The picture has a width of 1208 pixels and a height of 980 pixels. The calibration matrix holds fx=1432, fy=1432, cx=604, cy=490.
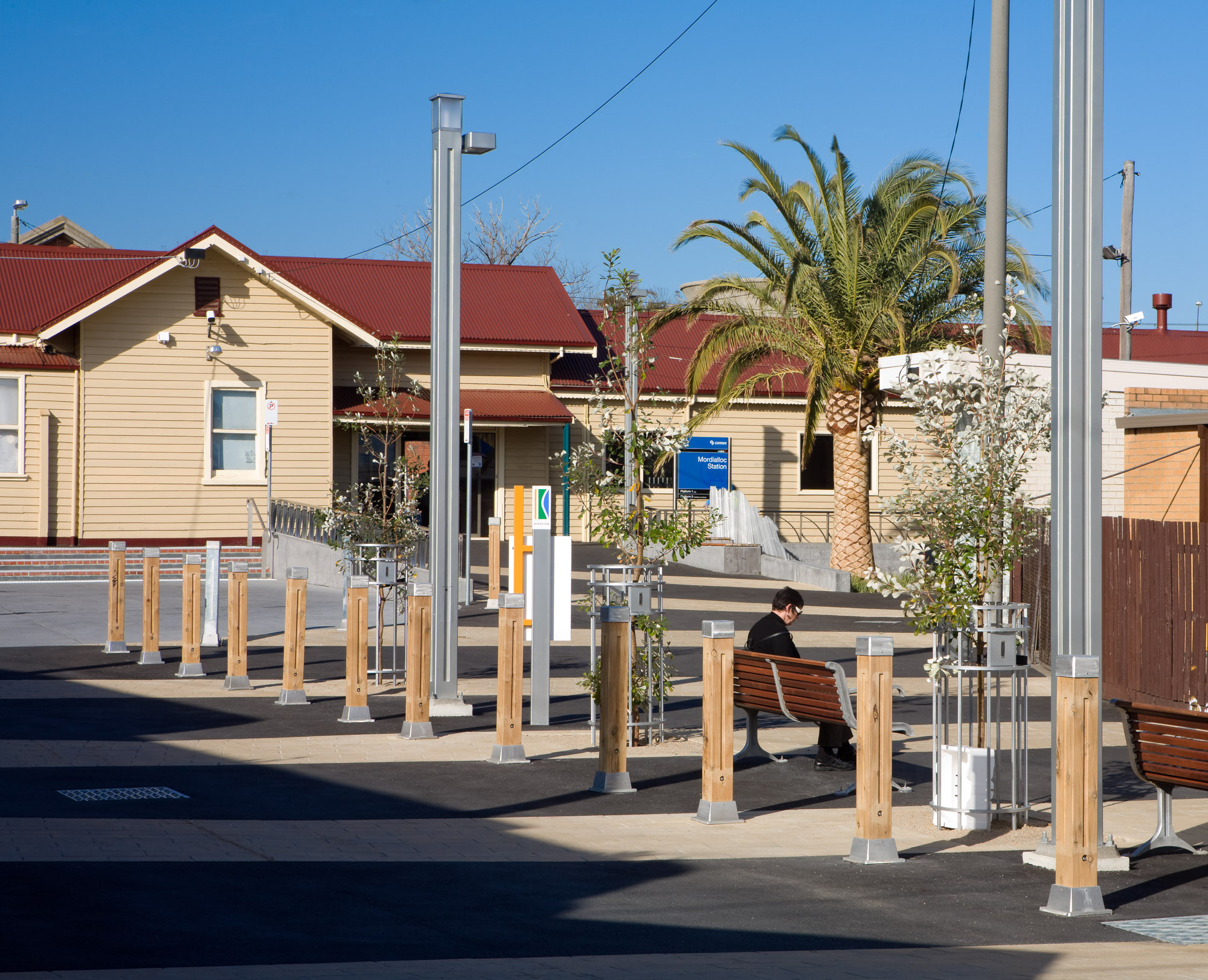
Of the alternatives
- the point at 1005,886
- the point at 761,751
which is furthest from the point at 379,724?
the point at 1005,886

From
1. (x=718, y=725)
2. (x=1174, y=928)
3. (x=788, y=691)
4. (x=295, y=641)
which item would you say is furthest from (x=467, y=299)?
(x=1174, y=928)

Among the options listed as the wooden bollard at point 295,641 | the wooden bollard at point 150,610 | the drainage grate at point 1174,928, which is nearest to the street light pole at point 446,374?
the wooden bollard at point 295,641

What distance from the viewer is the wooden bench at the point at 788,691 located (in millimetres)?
9125

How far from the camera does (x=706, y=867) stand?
7180 mm

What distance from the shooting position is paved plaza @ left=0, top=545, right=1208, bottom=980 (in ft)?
18.1

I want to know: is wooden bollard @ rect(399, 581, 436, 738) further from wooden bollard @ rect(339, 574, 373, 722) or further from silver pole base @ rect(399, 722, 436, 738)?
wooden bollard @ rect(339, 574, 373, 722)

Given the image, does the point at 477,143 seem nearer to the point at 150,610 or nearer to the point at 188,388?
the point at 150,610

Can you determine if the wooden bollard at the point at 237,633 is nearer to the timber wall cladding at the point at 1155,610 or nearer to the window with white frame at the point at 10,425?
the timber wall cladding at the point at 1155,610

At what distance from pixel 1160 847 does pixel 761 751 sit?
3531 millimetres

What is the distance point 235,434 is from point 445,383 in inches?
617

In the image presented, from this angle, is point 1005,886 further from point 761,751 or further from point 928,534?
point 761,751

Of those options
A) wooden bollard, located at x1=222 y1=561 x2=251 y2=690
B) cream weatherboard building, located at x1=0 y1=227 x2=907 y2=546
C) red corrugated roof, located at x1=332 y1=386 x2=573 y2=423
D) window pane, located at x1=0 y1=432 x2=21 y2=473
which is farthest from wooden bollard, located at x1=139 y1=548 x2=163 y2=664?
red corrugated roof, located at x1=332 y1=386 x2=573 y2=423

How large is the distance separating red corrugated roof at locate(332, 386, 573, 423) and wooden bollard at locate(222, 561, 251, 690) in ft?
48.2

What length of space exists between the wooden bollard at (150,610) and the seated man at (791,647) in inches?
272
